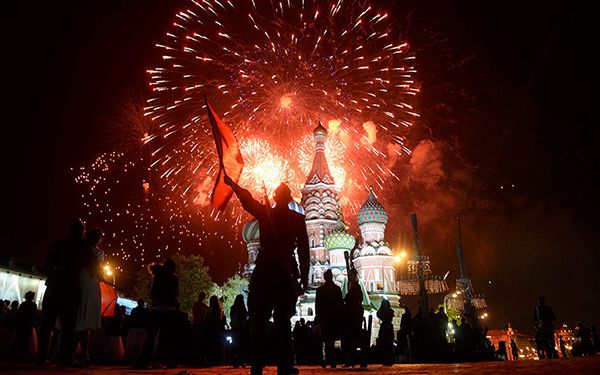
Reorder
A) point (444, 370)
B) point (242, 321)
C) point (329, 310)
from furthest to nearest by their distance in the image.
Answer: point (242, 321) → point (329, 310) → point (444, 370)

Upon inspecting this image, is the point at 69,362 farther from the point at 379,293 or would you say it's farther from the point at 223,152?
the point at 379,293

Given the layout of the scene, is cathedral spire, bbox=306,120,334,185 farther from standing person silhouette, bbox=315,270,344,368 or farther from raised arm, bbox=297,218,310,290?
raised arm, bbox=297,218,310,290

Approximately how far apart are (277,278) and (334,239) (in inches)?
1889

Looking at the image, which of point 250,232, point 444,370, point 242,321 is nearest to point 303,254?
point 444,370

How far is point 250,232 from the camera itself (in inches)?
2128

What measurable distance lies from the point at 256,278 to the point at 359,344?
220 inches

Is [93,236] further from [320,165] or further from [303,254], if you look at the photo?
[320,165]

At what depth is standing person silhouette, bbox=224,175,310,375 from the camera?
14.3 ft

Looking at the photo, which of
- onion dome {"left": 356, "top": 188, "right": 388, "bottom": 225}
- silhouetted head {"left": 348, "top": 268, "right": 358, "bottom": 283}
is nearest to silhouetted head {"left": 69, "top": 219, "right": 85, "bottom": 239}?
silhouetted head {"left": 348, "top": 268, "right": 358, "bottom": 283}

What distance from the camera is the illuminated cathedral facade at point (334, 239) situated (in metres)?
50.6

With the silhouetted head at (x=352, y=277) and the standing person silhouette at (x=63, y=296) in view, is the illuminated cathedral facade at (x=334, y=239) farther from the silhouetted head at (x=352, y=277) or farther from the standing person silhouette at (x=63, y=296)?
the standing person silhouette at (x=63, y=296)

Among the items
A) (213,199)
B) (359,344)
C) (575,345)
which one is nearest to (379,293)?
(575,345)

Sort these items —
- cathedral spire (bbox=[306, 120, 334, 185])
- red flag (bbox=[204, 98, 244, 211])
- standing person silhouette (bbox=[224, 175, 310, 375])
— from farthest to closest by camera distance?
1. cathedral spire (bbox=[306, 120, 334, 185])
2. red flag (bbox=[204, 98, 244, 211])
3. standing person silhouette (bbox=[224, 175, 310, 375])

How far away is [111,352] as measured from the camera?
984 cm
